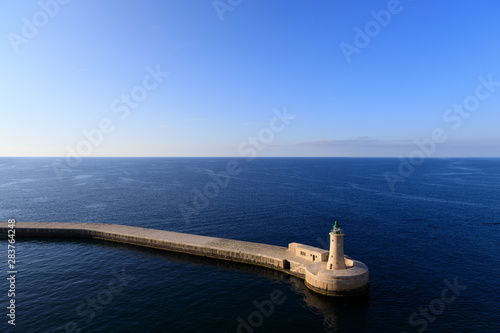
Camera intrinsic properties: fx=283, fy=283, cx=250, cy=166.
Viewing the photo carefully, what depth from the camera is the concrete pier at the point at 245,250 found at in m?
39.3

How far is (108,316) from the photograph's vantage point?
113 ft

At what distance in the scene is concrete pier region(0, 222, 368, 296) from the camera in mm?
39344

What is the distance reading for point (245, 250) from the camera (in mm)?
51500

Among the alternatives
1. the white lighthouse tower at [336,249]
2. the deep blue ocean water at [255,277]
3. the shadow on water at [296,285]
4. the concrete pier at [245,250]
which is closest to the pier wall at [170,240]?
the concrete pier at [245,250]

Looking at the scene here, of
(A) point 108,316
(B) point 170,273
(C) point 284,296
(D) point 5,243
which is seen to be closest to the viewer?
(A) point 108,316

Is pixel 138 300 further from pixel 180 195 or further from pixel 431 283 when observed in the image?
pixel 180 195

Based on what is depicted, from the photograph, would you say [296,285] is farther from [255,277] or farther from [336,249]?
[336,249]

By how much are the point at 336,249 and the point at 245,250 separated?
17395 mm

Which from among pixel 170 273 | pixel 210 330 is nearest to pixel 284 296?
pixel 210 330

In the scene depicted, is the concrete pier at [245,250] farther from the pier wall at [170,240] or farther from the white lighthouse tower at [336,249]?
the white lighthouse tower at [336,249]

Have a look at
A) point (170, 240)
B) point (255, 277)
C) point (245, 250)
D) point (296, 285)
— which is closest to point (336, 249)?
point (296, 285)

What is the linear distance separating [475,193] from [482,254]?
81.4 metres

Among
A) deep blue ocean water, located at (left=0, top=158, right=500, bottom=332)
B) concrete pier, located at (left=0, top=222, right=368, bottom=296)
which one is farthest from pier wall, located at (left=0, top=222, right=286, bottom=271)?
deep blue ocean water, located at (left=0, top=158, right=500, bottom=332)

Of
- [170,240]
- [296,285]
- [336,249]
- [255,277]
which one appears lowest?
[255,277]
